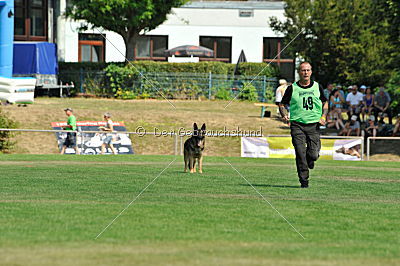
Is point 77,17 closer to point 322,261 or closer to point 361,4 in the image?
point 361,4

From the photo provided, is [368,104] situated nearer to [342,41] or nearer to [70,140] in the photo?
[342,41]

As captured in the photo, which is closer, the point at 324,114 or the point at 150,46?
the point at 324,114

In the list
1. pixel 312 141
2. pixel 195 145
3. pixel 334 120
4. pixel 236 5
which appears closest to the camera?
pixel 312 141

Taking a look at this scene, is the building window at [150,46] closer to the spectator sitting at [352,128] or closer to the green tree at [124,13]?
the green tree at [124,13]

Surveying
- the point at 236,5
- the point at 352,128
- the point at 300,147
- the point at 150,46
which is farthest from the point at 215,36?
the point at 300,147

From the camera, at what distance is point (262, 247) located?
805 cm

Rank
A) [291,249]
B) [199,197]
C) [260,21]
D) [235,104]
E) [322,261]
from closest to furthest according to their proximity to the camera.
→ [322,261], [291,249], [199,197], [235,104], [260,21]

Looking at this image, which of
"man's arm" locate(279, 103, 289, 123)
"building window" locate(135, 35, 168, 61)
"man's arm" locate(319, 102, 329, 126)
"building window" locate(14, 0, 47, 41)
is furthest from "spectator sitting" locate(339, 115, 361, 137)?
"building window" locate(135, 35, 168, 61)

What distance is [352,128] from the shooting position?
2995 centimetres

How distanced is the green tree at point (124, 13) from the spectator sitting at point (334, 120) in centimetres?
1321

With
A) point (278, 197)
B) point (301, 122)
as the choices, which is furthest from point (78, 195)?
point (301, 122)

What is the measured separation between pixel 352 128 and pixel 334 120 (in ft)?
11.3

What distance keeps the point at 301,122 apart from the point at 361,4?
26807 millimetres

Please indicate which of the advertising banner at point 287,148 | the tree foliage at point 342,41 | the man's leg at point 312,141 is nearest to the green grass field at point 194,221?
the man's leg at point 312,141
